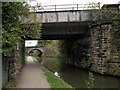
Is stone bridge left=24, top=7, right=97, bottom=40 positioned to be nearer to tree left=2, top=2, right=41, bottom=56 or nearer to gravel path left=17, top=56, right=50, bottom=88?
gravel path left=17, top=56, right=50, bottom=88

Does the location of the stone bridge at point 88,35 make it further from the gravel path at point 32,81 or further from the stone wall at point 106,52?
the gravel path at point 32,81

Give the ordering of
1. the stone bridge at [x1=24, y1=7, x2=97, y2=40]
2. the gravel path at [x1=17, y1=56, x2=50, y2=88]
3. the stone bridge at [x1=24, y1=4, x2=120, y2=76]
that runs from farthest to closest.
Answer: the stone bridge at [x1=24, y1=7, x2=97, y2=40], the stone bridge at [x1=24, y1=4, x2=120, y2=76], the gravel path at [x1=17, y1=56, x2=50, y2=88]

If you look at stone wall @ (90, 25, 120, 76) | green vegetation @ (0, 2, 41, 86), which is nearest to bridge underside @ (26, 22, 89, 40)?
stone wall @ (90, 25, 120, 76)

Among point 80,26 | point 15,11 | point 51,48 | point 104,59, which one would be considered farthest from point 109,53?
point 51,48

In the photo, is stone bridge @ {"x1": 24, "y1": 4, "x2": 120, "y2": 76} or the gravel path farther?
stone bridge @ {"x1": 24, "y1": 4, "x2": 120, "y2": 76}

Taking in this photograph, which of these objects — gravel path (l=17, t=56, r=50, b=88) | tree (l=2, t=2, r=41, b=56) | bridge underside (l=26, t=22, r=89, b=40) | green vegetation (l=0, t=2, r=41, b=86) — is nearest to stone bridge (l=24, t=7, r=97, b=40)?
bridge underside (l=26, t=22, r=89, b=40)

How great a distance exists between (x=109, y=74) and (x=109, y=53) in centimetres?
171

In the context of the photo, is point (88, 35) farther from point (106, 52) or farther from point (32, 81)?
point (32, 81)

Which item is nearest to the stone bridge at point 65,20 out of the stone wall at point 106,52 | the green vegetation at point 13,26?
the stone wall at point 106,52

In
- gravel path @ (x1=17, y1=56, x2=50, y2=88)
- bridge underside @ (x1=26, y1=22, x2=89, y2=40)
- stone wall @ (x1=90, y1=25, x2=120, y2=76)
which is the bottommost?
gravel path @ (x1=17, y1=56, x2=50, y2=88)

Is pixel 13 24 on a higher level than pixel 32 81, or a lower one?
higher

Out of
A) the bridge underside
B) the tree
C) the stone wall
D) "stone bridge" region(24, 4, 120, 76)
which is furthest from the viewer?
the bridge underside

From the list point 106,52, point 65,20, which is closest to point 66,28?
point 65,20

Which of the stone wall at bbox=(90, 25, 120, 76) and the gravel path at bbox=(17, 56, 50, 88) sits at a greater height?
the stone wall at bbox=(90, 25, 120, 76)
